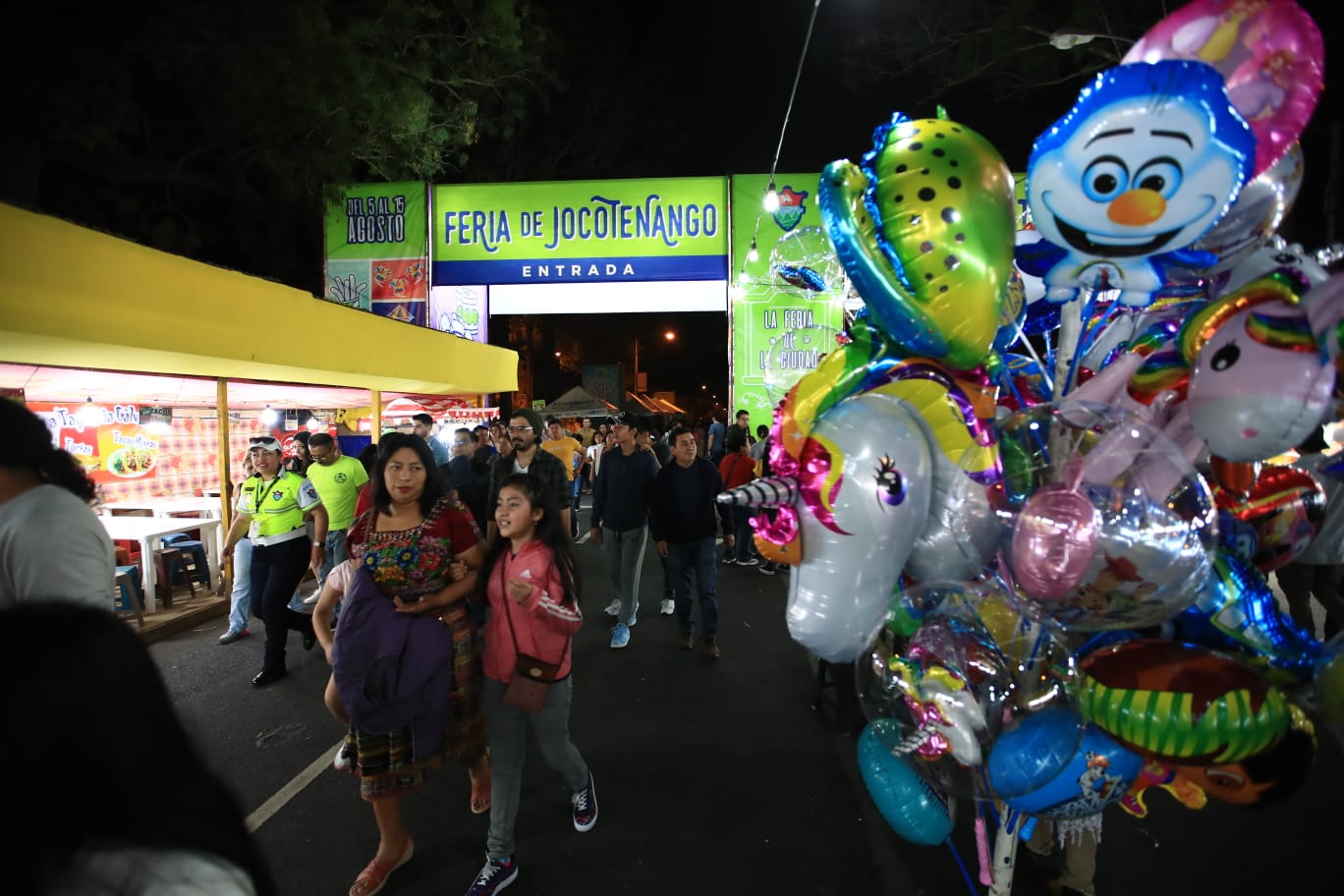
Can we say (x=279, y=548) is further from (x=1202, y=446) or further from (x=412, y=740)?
(x=1202, y=446)

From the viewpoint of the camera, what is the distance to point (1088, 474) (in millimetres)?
1647

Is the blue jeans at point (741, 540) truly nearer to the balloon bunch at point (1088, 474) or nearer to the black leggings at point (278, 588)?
the black leggings at point (278, 588)

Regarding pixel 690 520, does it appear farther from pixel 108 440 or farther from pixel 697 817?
pixel 108 440

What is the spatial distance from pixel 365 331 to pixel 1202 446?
26.7 feet

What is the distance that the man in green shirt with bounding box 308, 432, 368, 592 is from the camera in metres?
5.49

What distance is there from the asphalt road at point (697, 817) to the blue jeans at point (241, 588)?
1.15m

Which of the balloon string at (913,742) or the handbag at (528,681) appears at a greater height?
the balloon string at (913,742)

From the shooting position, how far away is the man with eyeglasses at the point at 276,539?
16.1 ft

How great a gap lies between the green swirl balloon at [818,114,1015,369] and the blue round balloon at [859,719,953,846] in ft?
3.84

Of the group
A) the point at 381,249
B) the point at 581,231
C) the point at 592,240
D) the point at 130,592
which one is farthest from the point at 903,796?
the point at 381,249

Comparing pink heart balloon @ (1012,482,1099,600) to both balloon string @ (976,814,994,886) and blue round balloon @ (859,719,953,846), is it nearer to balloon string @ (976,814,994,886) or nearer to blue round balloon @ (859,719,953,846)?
blue round balloon @ (859,719,953,846)

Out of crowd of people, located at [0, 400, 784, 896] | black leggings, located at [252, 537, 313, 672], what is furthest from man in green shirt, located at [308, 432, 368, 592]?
crowd of people, located at [0, 400, 784, 896]

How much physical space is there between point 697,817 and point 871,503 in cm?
217

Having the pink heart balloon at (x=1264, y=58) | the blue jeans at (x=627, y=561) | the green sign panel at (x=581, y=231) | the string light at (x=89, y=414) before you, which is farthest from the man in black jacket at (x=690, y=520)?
the green sign panel at (x=581, y=231)
